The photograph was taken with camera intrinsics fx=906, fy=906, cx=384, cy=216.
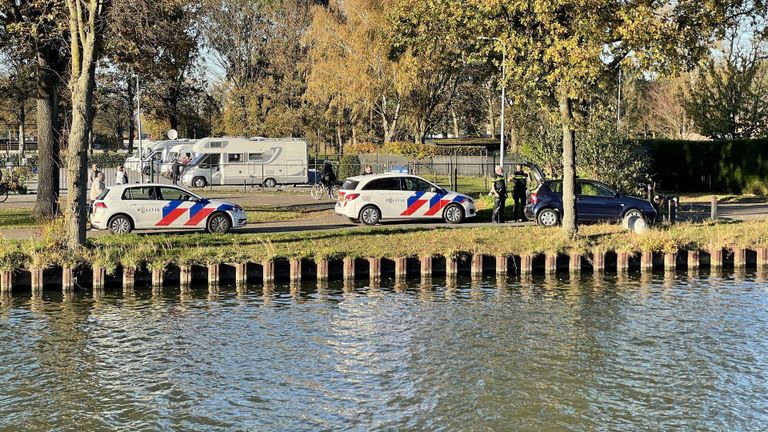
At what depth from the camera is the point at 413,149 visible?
61.9m

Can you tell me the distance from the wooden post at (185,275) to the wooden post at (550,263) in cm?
842

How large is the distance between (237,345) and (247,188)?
31.5m

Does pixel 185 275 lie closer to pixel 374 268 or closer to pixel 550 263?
pixel 374 268

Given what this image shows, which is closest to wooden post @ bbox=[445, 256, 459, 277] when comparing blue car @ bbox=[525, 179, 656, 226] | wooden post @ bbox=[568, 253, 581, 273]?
wooden post @ bbox=[568, 253, 581, 273]

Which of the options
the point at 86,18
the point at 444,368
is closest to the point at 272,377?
the point at 444,368

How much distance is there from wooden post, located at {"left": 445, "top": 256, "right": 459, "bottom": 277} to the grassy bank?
205 millimetres

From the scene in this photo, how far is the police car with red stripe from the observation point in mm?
23844

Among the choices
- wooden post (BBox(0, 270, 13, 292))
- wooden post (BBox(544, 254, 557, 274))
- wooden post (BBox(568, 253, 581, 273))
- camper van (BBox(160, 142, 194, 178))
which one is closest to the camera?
wooden post (BBox(0, 270, 13, 292))

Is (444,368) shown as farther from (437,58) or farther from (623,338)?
(437,58)

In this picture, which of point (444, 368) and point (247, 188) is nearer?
point (444, 368)

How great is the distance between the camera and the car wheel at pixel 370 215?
88.7ft

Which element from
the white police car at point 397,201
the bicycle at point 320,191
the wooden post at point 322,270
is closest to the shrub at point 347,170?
the bicycle at point 320,191

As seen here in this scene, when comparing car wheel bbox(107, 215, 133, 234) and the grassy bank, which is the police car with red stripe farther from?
the grassy bank

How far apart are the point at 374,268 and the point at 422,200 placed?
665 cm
